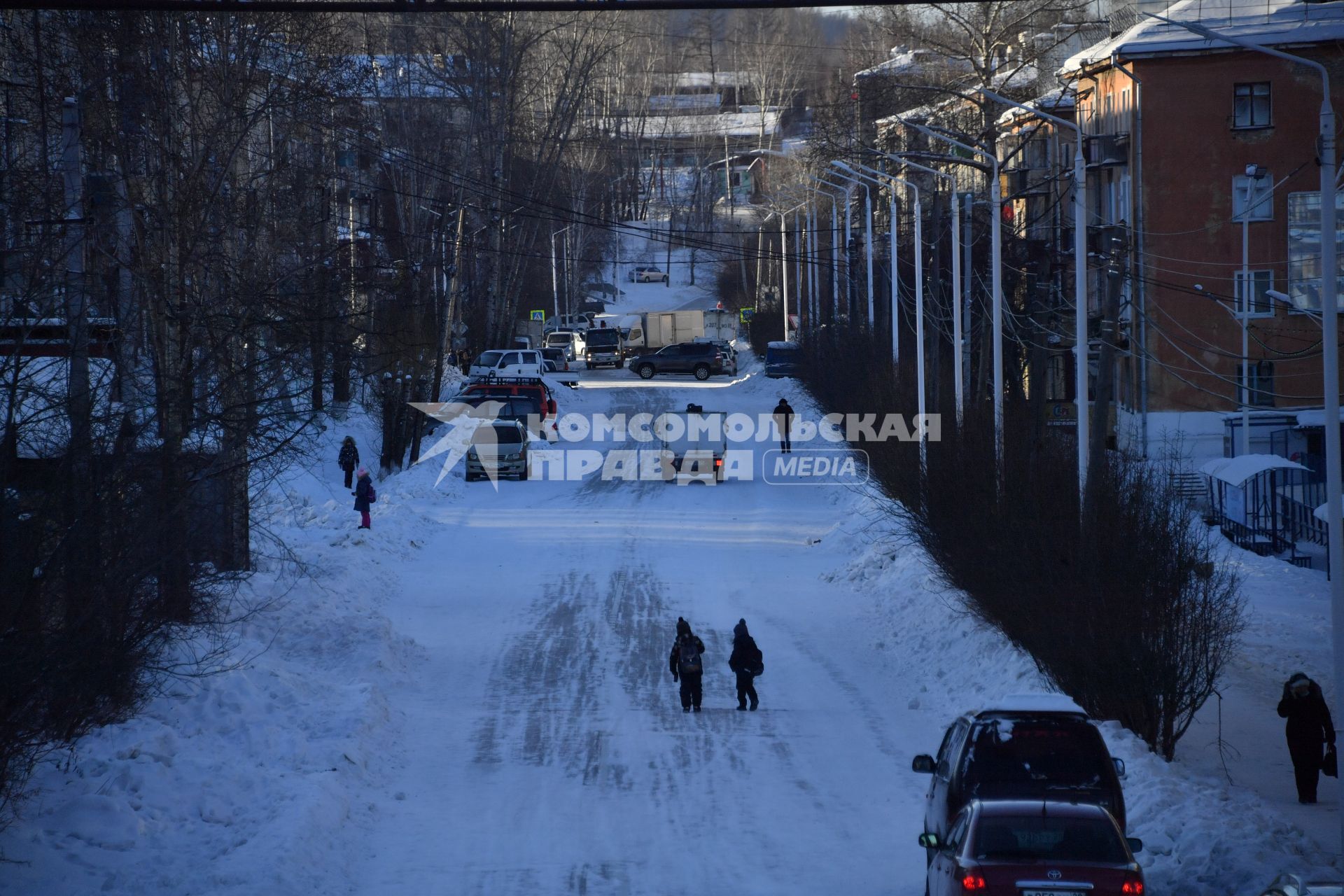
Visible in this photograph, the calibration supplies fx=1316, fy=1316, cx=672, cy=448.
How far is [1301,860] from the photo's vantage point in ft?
30.6

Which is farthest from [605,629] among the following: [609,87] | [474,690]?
[609,87]

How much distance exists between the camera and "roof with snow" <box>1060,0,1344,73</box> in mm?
35062

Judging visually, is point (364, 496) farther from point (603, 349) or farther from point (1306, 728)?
point (603, 349)

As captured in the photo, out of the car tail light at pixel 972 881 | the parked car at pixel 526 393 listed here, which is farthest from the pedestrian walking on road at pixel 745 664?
the parked car at pixel 526 393

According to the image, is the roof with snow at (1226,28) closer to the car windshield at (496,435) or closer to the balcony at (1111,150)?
the balcony at (1111,150)

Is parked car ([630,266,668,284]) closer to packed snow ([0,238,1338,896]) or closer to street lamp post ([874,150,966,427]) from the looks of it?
street lamp post ([874,150,966,427])

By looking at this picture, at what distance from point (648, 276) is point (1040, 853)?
10061 cm

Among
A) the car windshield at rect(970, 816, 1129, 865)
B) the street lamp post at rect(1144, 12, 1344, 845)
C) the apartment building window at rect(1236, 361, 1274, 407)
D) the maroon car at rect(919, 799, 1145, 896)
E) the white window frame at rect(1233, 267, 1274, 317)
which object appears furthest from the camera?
the apartment building window at rect(1236, 361, 1274, 407)

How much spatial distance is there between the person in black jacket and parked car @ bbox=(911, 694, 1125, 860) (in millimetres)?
4088

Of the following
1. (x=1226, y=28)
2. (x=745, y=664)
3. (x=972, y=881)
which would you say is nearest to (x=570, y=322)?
(x=1226, y=28)

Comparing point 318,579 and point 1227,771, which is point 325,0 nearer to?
point 1227,771

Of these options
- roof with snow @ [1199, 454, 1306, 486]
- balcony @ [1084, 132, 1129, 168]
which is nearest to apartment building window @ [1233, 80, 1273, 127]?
balcony @ [1084, 132, 1129, 168]

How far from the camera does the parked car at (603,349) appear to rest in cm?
6506

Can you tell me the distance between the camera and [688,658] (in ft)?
47.9
